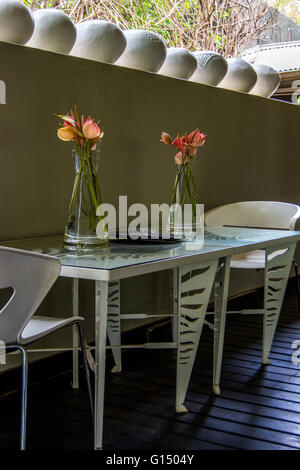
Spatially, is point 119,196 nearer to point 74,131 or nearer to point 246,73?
point 74,131

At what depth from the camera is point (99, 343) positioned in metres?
1.70

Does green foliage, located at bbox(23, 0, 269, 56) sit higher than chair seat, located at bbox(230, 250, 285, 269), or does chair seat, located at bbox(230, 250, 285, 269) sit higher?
green foliage, located at bbox(23, 0, 269, 56)

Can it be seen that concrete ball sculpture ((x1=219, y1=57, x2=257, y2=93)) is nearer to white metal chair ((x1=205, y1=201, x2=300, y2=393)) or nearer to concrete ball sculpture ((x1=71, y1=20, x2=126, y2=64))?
white metal chair ((x1=205, y1=201, x2=300, y2=393))

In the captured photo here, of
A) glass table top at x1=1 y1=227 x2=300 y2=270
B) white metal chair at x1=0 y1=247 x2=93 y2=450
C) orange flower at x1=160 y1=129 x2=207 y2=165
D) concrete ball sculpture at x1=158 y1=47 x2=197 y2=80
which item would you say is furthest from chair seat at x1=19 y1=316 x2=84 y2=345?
concrete ball sculpture at x1=158 y1=47 x2=197 y2=80

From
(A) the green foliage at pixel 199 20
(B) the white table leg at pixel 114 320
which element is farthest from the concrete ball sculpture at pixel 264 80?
(B) the white table leg at pixel 114 320

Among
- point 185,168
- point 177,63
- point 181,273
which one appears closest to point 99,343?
point 181,273

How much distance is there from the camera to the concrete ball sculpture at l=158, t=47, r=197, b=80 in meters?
3.16

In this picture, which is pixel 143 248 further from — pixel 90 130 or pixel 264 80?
pixel 264 80

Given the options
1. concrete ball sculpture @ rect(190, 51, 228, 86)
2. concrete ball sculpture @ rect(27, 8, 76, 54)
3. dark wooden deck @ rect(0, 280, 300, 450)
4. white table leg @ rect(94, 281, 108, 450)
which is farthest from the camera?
concrete ball sculpture @ rect(190, 51, 228, 86)

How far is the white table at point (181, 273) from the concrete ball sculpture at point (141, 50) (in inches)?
39.5

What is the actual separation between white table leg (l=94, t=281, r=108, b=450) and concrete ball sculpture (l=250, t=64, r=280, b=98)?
2745 millimetres

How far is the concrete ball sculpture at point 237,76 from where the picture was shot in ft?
12.0

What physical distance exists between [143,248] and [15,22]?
1094 mm

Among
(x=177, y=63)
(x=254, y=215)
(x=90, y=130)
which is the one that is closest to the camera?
(x=90, y=130)
